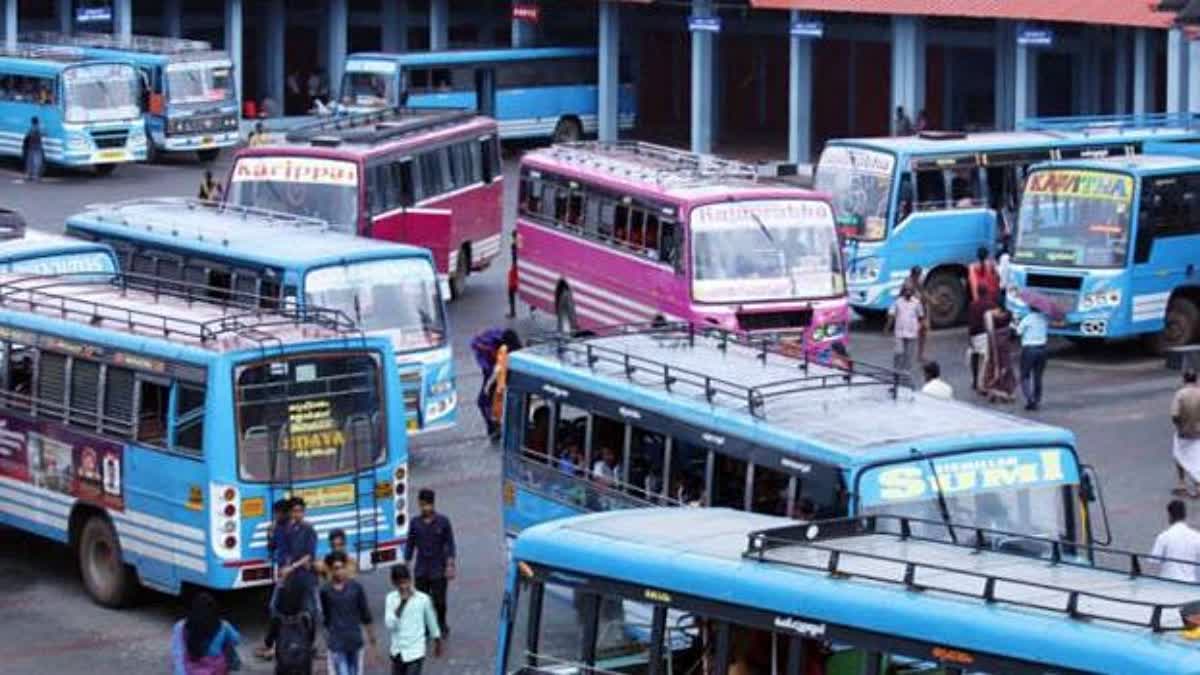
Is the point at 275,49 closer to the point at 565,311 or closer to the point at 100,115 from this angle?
the point at 100,115

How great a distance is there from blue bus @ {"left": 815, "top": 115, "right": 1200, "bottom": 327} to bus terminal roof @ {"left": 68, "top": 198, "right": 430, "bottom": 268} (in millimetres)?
7787

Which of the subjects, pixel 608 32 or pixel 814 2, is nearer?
pixel 814 2

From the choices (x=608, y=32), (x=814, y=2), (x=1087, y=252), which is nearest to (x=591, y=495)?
(x=1087, y=252)

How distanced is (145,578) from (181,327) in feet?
6.66

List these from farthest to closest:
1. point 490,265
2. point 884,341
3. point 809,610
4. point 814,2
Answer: point 814,2 < point 490,265 < point 884,341 < point 809,610

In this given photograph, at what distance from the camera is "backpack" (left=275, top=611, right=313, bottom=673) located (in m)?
18.3

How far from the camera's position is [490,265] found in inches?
1609

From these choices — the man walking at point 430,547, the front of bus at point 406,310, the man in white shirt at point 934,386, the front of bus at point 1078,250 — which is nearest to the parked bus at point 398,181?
the front of bus at point 406,310

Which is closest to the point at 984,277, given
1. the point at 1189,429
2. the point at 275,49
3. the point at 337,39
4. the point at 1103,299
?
the point at 1103,299

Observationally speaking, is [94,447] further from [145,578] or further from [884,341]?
[884,341]

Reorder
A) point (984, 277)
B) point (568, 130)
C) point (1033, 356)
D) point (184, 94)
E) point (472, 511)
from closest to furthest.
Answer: point (472, 511) < point (1033, 356) < point (984, 277) < point (184, 94) < point (568, 130)

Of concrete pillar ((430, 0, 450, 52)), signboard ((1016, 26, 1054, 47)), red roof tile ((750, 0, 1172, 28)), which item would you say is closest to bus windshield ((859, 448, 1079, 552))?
red roof tile ((750, 0, 1172, 28))

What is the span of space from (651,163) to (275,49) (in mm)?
32367

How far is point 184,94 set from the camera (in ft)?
177
